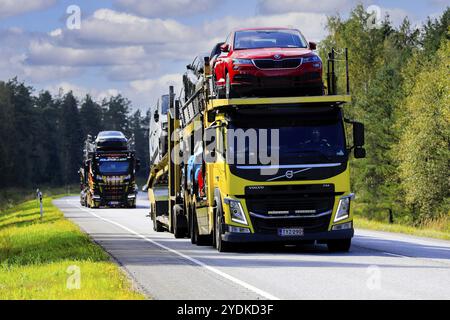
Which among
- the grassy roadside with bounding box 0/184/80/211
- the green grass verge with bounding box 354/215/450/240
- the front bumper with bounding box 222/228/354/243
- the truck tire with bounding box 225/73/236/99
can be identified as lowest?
the grassy roadside with bounding box 0/184/80/211

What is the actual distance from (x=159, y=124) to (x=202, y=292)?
19.5m

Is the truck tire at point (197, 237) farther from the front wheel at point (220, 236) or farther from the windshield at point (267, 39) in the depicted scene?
the windshield at point (267, 39)

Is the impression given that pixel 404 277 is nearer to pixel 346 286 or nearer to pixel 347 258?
pixel 346 286

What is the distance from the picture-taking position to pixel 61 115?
640 feet

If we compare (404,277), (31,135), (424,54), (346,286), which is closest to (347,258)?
(404,277)

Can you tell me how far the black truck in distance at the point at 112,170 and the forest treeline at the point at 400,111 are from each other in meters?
12.7

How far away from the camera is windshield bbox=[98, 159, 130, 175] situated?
60062 mm

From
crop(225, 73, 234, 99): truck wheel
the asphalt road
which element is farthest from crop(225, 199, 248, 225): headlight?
crop(225, 73, 234, 99): truck wheel

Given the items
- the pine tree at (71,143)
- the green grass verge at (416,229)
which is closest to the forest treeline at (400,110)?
the green grass verge at (416,229)

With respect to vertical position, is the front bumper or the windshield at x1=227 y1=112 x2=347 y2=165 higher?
the windshield at x1=227 y1=112 x2=347 y2=165

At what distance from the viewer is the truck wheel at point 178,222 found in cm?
2691

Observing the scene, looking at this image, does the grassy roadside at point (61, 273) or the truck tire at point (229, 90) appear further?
the truck tire at point (229, 90)

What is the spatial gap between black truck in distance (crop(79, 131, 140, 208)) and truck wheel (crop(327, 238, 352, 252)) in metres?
38.8

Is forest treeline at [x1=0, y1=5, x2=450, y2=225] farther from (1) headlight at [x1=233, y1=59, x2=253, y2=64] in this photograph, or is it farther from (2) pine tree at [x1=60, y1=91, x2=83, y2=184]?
(2) pine tree at [x1=60, y1=91, x2=83, y2=184]
